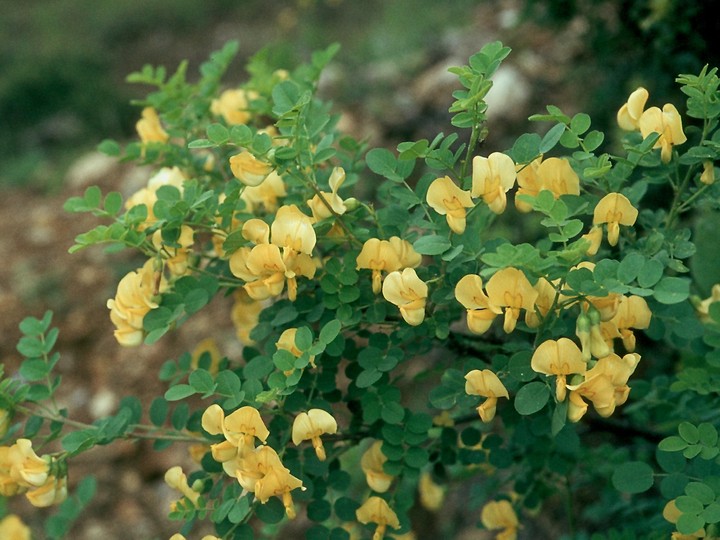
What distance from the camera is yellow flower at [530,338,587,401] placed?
1.08 m

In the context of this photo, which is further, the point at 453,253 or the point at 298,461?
the point at 298,461

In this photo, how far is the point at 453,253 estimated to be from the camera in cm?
114

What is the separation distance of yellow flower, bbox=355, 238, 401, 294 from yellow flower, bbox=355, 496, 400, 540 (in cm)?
35

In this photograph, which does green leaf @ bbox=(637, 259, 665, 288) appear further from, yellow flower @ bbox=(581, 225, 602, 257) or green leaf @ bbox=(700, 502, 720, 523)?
green leaf @ bbox=(700, 502, 720, 523)

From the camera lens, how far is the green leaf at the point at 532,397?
1132mm

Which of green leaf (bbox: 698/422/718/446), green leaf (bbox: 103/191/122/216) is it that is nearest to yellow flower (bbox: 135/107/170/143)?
green leaf (bbox: 103/191/122/216)

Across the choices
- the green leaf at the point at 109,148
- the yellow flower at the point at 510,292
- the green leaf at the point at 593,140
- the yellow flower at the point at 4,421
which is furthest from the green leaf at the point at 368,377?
the green leaf at the point at 109,148

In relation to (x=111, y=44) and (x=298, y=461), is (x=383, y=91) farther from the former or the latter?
(x=111, y=44)

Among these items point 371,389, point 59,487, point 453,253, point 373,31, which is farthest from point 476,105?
point 373,31

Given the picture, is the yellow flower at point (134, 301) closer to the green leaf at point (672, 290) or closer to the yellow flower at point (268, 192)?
the yellow flower at point (268, 192)

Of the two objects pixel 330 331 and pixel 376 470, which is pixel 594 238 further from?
pixel 376 470

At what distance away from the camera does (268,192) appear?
54.4 inches

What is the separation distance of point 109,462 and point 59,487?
1.53 m

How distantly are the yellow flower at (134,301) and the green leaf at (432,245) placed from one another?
1.27 ft
